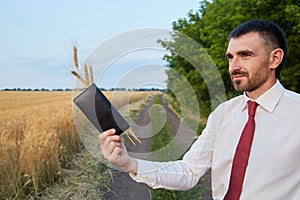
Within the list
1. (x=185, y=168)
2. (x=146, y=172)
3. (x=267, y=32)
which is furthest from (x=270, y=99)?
(x=146, y=172)

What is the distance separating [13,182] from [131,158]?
3.96 metres

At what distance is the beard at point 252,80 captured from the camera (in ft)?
5.47

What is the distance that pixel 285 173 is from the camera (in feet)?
5.19

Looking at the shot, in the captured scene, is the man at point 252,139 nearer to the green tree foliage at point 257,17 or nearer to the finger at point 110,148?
the finger at point 110,148

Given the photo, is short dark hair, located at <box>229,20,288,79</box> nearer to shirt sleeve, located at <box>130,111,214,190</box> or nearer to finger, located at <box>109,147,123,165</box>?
shirt sleeve, located at <box>130,111,214,190</box>

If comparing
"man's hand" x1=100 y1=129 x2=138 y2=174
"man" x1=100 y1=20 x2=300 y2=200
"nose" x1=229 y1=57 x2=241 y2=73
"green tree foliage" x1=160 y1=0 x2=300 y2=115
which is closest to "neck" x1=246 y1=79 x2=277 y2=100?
"man" x1=100 y1=20 x2=300 y2=200

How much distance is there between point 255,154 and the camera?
1626 mm

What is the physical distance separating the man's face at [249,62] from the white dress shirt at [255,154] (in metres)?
0.07

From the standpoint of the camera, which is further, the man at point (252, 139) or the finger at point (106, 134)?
the man at point (252, 139)

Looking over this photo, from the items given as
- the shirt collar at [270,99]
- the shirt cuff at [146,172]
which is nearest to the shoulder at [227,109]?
the shirt collar at [270,99]

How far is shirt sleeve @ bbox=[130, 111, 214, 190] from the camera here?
177 centimetres

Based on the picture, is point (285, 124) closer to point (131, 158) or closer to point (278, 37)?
point (278, 37)

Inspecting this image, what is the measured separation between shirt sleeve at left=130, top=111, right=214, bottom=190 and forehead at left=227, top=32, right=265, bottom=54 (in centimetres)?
34

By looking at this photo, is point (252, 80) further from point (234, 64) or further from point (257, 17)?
Answer: point (257, 17)
